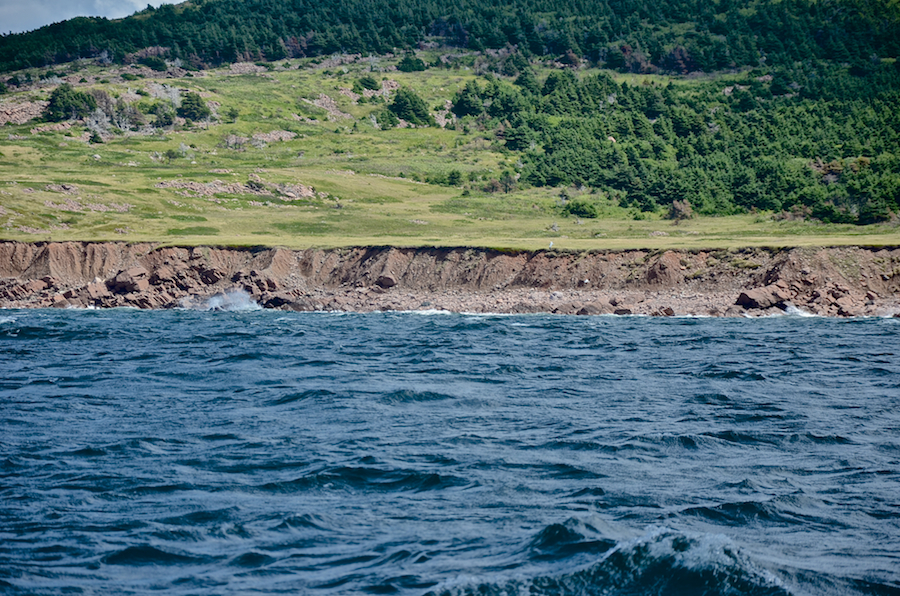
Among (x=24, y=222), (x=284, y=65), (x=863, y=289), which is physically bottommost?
(x=863, y=289)

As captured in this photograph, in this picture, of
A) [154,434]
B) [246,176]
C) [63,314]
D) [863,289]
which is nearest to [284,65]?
[246,176]

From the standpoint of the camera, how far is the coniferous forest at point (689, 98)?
95938 millimetres

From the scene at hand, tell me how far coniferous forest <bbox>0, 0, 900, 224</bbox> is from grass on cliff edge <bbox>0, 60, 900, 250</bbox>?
6.64 metres

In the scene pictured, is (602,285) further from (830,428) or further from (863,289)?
(830,428)

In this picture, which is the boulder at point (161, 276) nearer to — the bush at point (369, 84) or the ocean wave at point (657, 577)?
the ocean wave at point (657, 577)

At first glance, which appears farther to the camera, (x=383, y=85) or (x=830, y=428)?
(x=383, y=85)

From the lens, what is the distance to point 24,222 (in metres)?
70.1

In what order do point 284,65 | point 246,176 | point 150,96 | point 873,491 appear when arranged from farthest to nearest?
point 284,65
point 150,96
point 246,176
point 873,491

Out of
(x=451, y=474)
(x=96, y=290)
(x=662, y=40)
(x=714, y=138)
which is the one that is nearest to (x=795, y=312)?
(x=451, y=474)

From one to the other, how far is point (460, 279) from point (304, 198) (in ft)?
125

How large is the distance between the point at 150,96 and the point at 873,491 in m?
144

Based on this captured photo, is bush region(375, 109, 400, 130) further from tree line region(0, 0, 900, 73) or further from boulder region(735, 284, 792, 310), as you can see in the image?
boulder region(735, 284, 792, 310)

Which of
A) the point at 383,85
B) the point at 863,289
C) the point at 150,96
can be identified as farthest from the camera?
the point at 383,85

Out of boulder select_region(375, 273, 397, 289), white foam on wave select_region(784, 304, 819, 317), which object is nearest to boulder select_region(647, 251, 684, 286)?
white foam on wave select_region(784, 304, 819, 317)
